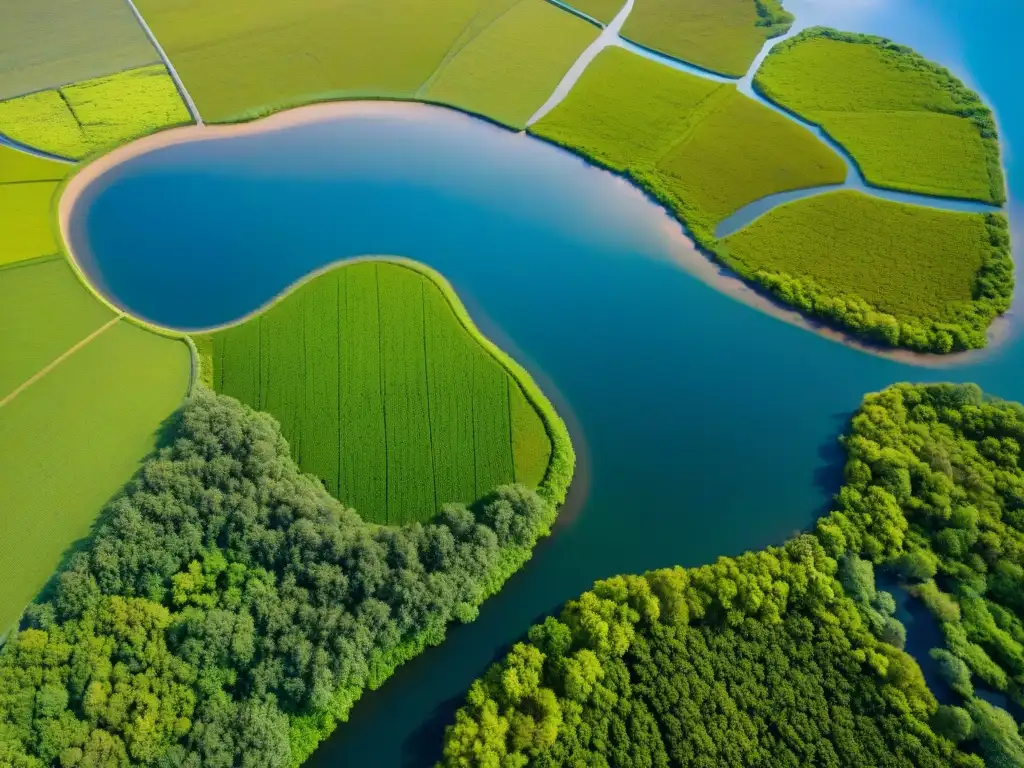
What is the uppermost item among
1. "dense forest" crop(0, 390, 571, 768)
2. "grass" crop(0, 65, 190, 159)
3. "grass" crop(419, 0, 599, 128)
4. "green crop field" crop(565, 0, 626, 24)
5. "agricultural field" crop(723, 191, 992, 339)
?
"green crop field" crop(565, 0, 626, 24)

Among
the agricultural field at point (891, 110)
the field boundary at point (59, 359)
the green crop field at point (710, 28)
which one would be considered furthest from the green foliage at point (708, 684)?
the green crop field at point (710, 28)

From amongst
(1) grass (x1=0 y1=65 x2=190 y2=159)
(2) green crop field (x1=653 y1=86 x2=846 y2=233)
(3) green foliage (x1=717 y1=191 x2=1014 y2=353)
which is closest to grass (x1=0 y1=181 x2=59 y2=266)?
(1) grass (x1=0 y1=65 x2=190 y2=159)

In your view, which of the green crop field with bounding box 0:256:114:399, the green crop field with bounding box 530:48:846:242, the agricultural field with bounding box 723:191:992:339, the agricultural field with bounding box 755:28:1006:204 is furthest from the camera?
the agricultural field with bounding box 755:28:1006:204

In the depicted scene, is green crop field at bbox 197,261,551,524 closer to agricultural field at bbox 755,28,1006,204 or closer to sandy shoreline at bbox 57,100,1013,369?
sandy shoreline at bbox 57,100,1013,369

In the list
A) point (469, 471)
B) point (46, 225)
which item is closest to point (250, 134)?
point (46, 225)

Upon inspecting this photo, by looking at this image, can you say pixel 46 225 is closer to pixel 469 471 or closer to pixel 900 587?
pixel 469 471

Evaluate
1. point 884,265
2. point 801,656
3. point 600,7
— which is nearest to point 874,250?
point 884,265

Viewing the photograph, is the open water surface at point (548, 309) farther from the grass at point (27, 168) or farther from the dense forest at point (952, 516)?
the grass at point (27, 168)
